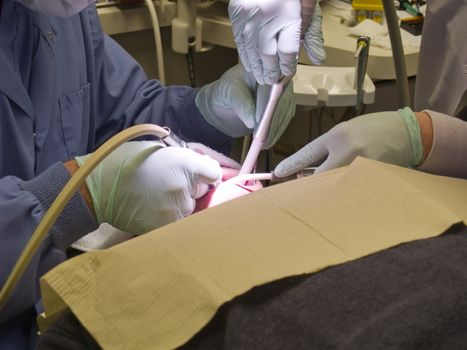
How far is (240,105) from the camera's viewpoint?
1257 millimetres

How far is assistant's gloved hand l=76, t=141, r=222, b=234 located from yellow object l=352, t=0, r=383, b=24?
3.40 feet

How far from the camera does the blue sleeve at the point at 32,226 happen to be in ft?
2.99

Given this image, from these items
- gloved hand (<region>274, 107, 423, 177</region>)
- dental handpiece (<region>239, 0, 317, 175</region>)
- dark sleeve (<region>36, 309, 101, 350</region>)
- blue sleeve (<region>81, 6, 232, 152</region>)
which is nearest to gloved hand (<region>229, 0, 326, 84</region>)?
dental handpiece (<region>239, 0, 317, 175</region>)

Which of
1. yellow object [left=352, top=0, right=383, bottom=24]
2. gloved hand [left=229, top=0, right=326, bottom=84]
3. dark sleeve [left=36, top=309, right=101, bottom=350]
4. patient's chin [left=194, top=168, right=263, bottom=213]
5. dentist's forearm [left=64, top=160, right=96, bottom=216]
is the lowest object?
patient's chin [left=194, top=168, right=263, bottom=213]

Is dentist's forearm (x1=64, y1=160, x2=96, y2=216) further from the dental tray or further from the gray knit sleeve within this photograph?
the dental tray

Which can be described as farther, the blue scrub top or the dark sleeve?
the blue scrub top

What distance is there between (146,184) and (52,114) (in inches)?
13.0

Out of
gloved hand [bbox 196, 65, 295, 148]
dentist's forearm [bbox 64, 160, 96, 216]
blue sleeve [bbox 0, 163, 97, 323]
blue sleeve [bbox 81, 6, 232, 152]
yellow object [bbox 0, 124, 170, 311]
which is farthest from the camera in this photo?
blue sleeve [bbox 81, 6, 232, 152]

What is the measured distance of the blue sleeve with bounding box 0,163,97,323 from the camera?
0.91 metres

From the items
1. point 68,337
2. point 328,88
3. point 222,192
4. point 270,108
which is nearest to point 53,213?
point 68,337

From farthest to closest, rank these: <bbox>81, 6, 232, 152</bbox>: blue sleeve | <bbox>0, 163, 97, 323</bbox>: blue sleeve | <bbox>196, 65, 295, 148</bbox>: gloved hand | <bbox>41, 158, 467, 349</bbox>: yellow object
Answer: <bbox>81, 6, 232, 152</bbox>: blue sleeve
<bbox>196, 65, 295, 148</bbox>: gloved hand
<bbox>0, 163, 97, 323</bbox>: blue sleeve
<bbox>41, 158, 467, 349</bbox>: yellow object

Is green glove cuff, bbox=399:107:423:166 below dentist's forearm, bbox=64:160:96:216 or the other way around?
the other way around

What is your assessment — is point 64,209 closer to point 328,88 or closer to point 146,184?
point 146,184

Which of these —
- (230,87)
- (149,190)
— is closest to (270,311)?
(149,190)
